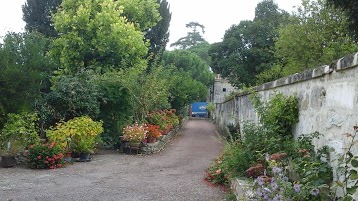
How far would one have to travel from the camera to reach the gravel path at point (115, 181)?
19.5ft

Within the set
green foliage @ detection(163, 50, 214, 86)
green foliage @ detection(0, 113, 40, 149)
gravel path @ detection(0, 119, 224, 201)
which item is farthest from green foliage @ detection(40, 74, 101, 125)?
green foliage @ detection(163, 50, 214, 86)

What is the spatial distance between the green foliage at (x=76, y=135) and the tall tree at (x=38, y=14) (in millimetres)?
15284

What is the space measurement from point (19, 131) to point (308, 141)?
738 cm

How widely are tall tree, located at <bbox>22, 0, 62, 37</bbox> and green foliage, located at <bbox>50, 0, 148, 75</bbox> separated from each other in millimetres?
5279

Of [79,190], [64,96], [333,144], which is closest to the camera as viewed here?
[333,144]

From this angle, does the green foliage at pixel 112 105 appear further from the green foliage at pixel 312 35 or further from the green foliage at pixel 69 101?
the green foliage at pixel 312 35

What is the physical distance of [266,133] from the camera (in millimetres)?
5434

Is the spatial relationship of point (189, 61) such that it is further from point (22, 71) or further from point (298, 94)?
point (298, 94)

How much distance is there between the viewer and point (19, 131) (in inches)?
358

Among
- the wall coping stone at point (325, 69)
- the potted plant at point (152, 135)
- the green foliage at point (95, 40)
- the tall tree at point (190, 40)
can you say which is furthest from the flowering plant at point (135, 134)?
the tall tree at point (190, 40)

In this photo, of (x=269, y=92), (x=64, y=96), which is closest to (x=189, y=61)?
(x=64, y=96)

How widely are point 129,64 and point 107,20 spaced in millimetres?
2477

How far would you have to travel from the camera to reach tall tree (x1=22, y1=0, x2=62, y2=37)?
78.4ft

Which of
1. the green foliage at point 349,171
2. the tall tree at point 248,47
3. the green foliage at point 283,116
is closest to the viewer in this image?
the green foliage at point 349,171
